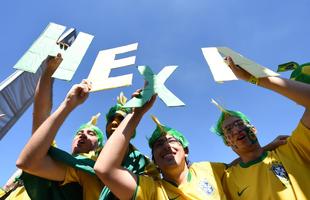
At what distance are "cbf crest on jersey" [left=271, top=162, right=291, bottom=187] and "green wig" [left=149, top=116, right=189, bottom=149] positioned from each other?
81cm

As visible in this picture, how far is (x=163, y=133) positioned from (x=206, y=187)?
2.00 feet

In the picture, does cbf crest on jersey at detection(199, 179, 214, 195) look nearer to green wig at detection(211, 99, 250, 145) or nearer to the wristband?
green wig at detection(211, 99, 250, 145)

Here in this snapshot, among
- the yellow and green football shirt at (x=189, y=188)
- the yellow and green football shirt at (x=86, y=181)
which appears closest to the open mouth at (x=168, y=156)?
the yellow and green football shirt at (x=189, y=188)

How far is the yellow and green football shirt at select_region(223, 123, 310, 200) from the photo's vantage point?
243 cm

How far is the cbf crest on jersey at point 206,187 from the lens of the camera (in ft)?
8.25

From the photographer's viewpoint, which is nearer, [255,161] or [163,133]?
[255,161]

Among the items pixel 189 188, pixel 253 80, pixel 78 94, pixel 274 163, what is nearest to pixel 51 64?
pixel 78 94

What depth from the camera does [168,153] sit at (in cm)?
275

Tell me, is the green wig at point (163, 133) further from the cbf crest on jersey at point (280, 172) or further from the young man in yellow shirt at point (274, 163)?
the cbf crest on jersey at point (280, 172)

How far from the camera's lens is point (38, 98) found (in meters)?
2.71

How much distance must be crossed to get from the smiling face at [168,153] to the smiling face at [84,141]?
2.15ft

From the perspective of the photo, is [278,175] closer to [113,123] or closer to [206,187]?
[206,187]

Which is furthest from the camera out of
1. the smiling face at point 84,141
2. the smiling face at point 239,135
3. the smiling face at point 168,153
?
the smiling face at point 84,141

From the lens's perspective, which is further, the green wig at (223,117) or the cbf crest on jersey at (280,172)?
the green wig at (223,117)
